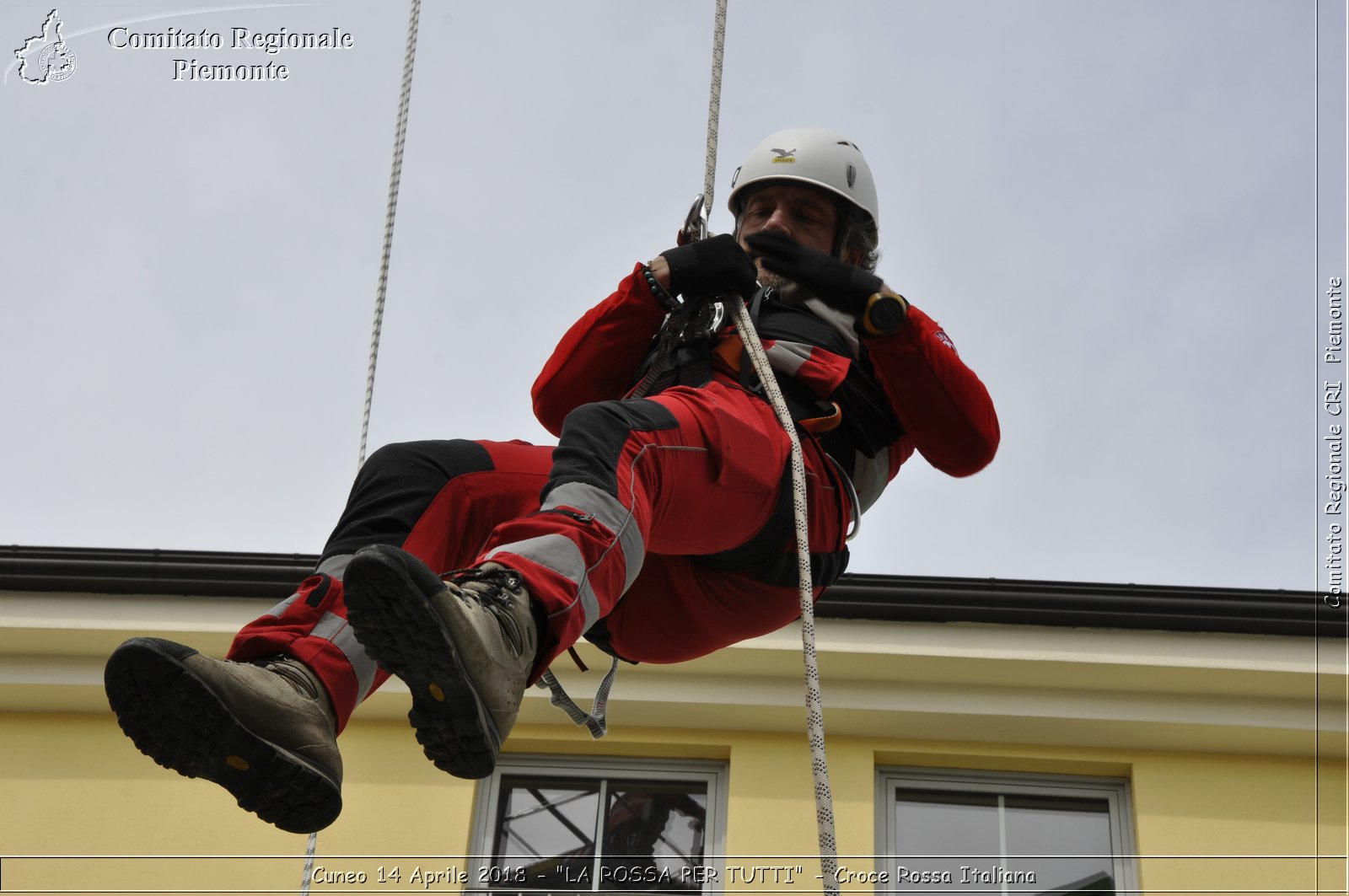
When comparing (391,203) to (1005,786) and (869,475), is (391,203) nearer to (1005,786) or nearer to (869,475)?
(869,475)

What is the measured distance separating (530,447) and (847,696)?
8.32ft

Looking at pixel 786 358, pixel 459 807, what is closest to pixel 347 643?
pixel 786 358

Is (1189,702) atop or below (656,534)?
atop

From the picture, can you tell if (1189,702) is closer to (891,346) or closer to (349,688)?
(891,346)

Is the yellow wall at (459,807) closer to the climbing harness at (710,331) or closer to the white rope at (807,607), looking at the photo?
the climbing harness at (710,331)

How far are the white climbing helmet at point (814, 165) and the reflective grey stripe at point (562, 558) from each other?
1636 mm

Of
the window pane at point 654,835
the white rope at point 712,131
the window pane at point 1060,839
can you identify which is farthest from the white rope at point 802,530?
the window pane at point 1060,839

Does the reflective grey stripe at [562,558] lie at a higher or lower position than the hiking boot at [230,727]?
higher

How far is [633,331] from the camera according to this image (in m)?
3.37

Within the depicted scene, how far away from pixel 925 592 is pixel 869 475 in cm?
194

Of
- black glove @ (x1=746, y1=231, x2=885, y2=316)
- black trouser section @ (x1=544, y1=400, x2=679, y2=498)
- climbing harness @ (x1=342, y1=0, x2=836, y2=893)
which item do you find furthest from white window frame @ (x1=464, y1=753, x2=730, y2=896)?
black trouser section @ (x1=544, y1=400, x2=679, y2=498)

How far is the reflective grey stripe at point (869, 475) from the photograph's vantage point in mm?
3482

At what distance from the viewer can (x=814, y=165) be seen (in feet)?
12.7

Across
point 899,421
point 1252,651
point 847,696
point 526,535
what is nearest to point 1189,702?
point 1252,651
